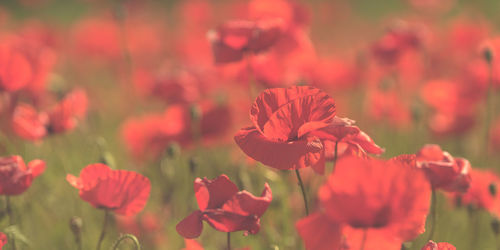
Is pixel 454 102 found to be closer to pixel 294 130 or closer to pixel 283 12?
pixel 283 12

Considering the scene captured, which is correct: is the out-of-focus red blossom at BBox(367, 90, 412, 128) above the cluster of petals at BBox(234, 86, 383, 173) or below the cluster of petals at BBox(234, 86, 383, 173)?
below

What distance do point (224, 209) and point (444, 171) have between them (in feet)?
1.36

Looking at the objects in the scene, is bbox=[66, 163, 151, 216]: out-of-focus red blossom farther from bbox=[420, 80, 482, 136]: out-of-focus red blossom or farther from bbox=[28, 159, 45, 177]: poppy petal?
bbox=[420, 80, 482, 136]: out-of-focus red blossom

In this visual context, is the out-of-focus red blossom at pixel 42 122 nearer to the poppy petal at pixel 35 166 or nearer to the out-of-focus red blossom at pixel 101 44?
the poppy petal at pixel 35 166

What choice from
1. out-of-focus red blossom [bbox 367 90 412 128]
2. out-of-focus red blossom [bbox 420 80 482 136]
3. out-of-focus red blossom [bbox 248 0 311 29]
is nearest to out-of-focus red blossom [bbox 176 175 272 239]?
out-of-focus red blossom [bbox 248 0 311 29]

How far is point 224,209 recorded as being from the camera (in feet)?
3.06

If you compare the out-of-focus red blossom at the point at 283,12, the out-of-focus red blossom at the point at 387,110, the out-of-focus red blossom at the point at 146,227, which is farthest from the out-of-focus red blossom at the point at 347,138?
the out-of-focus red blossom at the point at 387,110

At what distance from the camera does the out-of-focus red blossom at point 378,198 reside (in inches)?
30.6

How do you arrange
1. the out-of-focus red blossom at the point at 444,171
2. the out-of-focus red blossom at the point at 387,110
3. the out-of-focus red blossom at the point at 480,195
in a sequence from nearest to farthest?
the out-of-focus red blossom at the point at 444,171
the out-of-focus red blossom at the point at 480,195
the out-of-focus red blossom at the point at 387,110

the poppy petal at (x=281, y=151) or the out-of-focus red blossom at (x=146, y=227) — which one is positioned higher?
the poppy petal at (x=281, y=151)

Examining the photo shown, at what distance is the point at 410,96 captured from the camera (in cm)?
407

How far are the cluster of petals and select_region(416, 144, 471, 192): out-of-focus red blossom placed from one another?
107 millimetres

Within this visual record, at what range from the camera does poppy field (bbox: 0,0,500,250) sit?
3.06ft

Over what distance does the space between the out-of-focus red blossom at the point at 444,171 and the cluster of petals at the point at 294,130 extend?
107 millimetres
